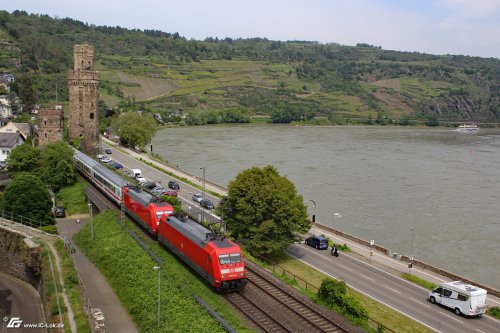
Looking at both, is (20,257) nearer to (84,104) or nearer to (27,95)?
(84,104)

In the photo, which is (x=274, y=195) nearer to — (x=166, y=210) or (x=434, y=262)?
(x=166, y=210)

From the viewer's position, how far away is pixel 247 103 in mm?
193875

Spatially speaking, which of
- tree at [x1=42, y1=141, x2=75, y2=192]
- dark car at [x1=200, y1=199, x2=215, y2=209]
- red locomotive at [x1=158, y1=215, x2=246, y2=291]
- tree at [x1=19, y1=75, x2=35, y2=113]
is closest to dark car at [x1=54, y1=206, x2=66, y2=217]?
tree at [x1=42, y1=141, x2=75, y2=192]

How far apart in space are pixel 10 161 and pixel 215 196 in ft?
68.3

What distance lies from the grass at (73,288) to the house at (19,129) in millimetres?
45662

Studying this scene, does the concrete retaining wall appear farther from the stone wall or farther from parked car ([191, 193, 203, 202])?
the stone wall

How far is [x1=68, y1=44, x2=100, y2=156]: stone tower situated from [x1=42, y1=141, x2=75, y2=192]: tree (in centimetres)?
1423

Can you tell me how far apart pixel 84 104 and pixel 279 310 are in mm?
49566

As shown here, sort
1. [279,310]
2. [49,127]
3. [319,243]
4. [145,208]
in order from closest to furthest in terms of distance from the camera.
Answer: [279,310] → [145,208] → [319,243] → [49,127]

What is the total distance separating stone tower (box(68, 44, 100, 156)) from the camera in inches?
2474

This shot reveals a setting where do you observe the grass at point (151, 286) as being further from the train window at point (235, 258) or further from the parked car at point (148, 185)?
the parked car at point (148, 185)

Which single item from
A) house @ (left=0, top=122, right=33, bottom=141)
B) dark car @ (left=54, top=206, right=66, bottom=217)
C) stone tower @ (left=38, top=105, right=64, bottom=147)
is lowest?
dark car @ (left=54, top=206, right=66, bottom=217)

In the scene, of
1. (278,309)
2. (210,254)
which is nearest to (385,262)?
(278,309)

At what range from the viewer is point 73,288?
23359 mm
